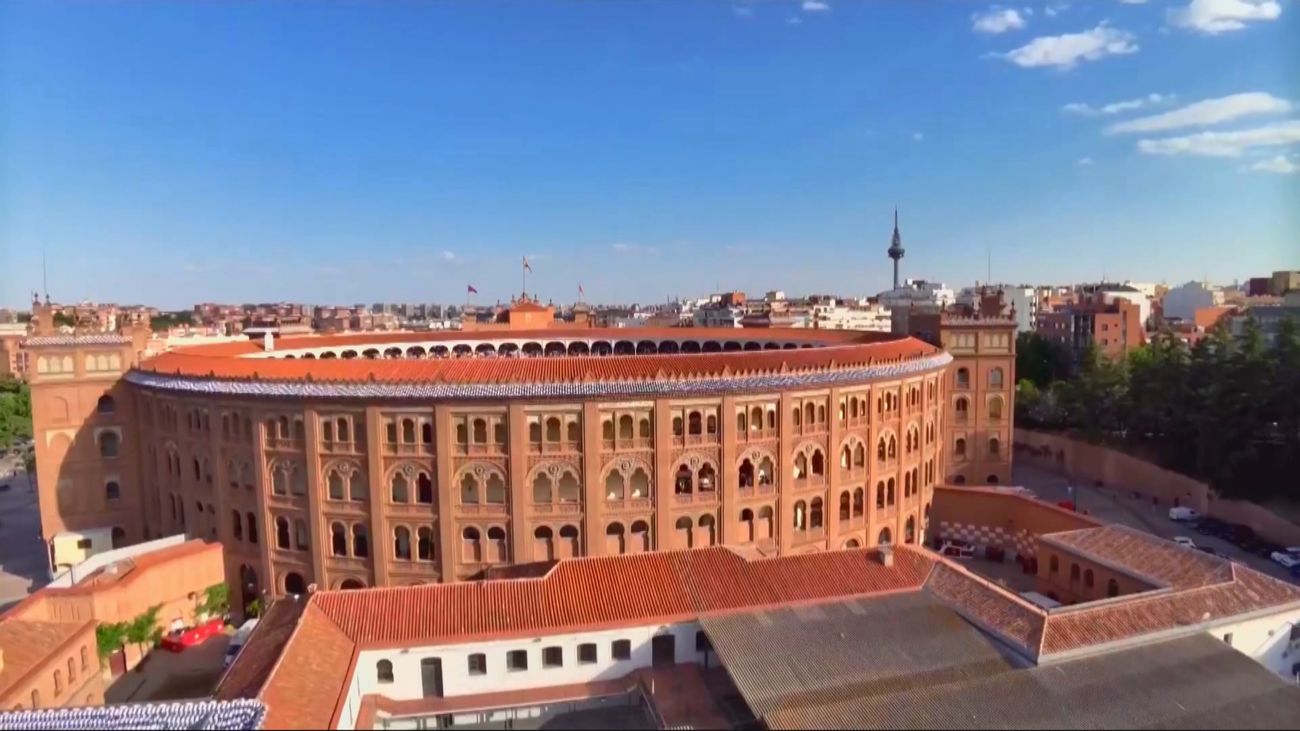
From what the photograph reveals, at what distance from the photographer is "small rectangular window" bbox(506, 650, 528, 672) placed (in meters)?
29.6

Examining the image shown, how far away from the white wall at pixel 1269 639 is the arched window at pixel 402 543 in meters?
34.6

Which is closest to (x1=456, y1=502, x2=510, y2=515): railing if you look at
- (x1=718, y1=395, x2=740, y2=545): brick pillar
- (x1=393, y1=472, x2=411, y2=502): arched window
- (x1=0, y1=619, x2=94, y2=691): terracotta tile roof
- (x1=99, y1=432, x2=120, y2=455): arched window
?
(x1=393, y1=472, x2=411, y2=502): arched window

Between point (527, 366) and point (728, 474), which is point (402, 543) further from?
point (728, 474)

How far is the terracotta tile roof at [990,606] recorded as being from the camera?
27.8m

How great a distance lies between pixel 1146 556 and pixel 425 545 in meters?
33.8

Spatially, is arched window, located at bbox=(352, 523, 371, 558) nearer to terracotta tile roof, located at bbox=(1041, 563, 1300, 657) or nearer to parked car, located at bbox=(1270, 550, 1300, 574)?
terracotta tile roof, located at bbox=(1041, 563, 1300, 657)

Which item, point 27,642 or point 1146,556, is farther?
point 1146,556

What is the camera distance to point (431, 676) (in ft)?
96.7

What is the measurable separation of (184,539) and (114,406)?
11815mm

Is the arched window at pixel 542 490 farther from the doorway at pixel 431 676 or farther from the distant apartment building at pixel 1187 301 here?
the distant apartment building at pixel 1187 301

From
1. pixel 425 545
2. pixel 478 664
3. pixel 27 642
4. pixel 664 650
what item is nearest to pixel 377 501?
pixel 425 545

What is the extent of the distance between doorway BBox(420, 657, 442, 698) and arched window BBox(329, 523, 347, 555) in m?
13.9

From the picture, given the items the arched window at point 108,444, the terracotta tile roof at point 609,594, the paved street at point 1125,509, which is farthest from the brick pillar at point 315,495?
the paved street at point 1125,509

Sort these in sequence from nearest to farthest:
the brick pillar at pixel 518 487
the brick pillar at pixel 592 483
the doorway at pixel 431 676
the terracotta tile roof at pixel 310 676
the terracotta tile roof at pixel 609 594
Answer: the terracotta tile roof at pixel 310 676
the doorway at pixel 431 676
the terracotta tile roof at pixel 609 594
the brick pillar at pixel 518 487
the brick pillar at pixel 592 483
